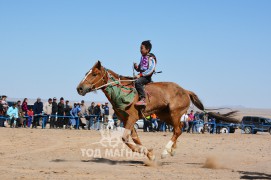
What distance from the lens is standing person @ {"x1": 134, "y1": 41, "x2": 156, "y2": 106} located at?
475 inches

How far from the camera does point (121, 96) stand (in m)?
11.9

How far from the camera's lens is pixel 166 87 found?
1274 centimetres

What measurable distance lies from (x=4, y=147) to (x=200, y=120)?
58.1ft

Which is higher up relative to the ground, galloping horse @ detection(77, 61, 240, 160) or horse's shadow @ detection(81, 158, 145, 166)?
galloping horse @ detection(77, 61, 240, 160)

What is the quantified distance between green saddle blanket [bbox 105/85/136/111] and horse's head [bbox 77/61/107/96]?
0.27 m

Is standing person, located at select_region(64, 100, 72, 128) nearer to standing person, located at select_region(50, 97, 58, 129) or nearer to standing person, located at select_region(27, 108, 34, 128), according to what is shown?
standing person, located at select_region(50, 97, 58, 129)

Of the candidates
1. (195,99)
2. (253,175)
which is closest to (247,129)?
(195,99)

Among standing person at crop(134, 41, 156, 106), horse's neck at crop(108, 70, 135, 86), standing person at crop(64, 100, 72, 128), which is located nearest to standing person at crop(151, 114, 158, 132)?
standing person at crop(64, 100, 72, 128)

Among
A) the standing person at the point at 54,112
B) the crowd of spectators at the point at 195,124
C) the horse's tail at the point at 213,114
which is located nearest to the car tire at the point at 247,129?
the crowd of spectators at the point at 195,124

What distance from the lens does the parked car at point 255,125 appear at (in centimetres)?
3772

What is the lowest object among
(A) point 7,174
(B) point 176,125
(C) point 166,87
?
(A) point 7,174

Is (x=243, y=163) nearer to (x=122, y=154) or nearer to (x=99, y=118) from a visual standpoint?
(x=122, y=154)

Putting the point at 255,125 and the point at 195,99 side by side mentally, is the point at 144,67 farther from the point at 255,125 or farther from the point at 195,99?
the point at 255,125

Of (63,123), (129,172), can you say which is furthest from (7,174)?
(63,123)
